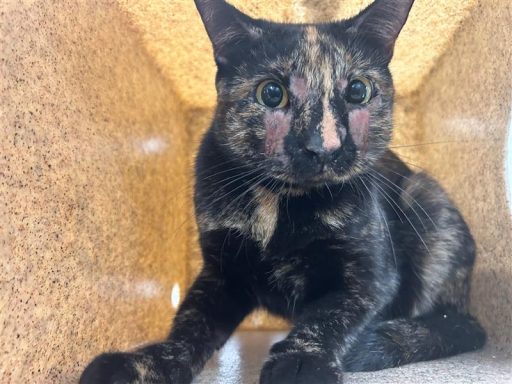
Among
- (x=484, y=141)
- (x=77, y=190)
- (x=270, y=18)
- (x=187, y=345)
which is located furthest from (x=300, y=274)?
(x=270, y=18)

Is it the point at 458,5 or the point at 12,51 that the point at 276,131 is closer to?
the point at 12,51

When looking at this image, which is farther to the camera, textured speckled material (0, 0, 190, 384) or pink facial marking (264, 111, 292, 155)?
pink facial marking (264, 111, 292, 155)

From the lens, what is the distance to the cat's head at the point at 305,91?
1.35 metres

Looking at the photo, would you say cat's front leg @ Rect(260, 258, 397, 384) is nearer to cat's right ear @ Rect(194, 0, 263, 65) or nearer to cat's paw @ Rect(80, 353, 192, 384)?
A: cat's paw @ Rect(80, 353, 192, 384)

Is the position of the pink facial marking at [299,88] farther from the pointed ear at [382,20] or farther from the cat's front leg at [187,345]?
the cat's front leg at [187,345]

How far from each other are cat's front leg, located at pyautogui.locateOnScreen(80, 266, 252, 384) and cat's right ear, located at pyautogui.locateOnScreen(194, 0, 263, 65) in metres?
0.61

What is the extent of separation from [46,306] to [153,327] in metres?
0.85

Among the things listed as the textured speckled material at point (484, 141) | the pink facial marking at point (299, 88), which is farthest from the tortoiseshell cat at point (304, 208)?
the textured speckled material at point (484, 141)

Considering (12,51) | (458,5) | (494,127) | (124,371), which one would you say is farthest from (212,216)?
(458,5)

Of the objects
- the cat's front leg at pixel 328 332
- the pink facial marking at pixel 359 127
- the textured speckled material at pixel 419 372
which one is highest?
the pink facial marking at pixel 359 127

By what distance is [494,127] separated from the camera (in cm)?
166

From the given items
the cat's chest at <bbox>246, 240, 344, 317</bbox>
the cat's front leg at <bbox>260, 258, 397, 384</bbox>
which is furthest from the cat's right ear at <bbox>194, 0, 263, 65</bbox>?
the cat's front leg at <bbox>260, 258, 397, 384</bbox>

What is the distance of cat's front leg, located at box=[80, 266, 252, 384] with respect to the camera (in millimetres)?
1210

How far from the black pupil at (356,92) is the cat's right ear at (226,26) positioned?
0.28 m
